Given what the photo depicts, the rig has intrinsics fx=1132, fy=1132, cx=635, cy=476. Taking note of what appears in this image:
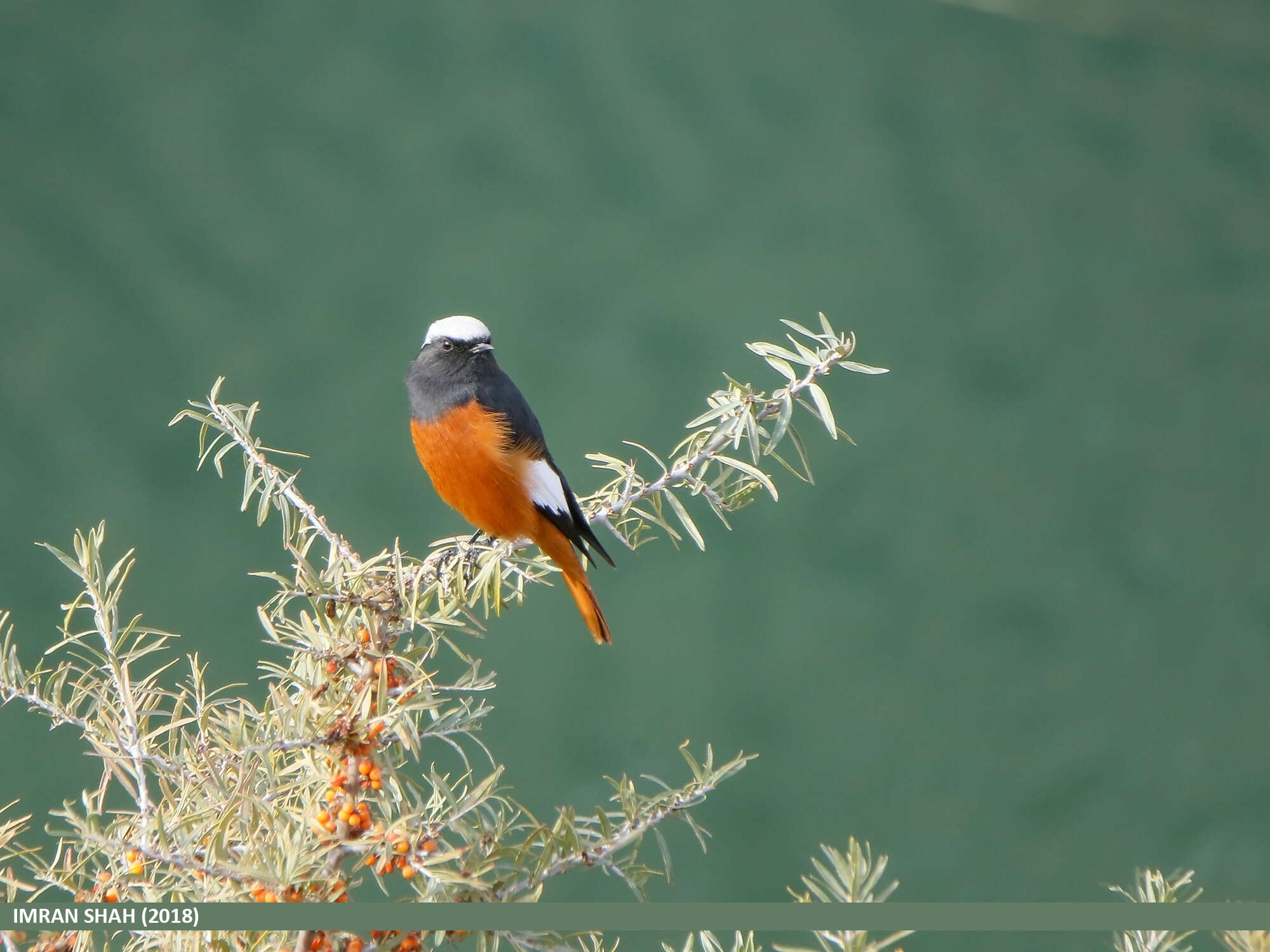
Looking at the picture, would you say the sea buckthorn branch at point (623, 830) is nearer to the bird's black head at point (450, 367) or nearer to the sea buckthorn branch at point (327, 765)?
the sea buckthorn branch at point (327, 765)

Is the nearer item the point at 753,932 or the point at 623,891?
the point at 753,932

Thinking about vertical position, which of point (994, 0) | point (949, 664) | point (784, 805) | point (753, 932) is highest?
point (994, 0)

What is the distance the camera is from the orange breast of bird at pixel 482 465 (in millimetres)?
1301

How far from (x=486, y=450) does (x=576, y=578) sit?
0.63 ft

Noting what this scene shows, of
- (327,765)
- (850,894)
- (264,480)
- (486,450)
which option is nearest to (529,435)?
(486,450)

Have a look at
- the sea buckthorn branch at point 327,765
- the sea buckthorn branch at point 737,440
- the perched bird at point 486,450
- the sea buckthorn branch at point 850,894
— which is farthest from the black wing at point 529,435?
the sea buckthorn branch at point 850,894

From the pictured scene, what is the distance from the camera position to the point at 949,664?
2.24 m

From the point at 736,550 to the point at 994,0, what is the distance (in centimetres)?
119

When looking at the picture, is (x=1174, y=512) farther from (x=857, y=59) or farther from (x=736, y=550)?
(x=857, y=59)

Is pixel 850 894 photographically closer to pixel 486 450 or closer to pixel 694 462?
pixel 694 462

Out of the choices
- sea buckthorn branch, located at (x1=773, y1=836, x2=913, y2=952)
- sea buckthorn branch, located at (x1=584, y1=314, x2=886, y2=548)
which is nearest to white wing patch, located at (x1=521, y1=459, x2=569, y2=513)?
sea buckthorn branch, located at (x1=584, y1=314, x2=886, y2=548)

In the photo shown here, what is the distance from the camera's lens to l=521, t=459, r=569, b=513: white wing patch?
1271 millimetres

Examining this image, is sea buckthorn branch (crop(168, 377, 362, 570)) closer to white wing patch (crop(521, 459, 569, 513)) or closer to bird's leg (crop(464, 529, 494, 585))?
bird's leg (crop(464, 529, 494, 585))

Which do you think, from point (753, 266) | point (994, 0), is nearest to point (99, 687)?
point (753, 266)
